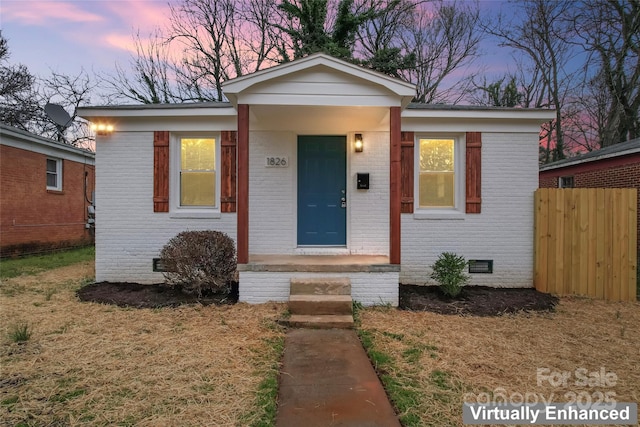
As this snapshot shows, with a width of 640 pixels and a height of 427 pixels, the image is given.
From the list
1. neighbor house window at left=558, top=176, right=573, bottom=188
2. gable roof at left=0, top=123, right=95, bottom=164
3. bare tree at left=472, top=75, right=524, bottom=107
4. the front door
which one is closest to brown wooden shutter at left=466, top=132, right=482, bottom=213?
the front door

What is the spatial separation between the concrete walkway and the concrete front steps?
367 millimetres

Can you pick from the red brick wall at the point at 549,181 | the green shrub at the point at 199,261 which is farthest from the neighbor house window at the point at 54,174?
the red brick wall at the point at 549,181

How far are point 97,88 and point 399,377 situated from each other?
19.7 metres

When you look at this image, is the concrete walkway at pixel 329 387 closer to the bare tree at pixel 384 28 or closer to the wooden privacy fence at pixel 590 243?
the wooden privacy fence at pixel 590 243

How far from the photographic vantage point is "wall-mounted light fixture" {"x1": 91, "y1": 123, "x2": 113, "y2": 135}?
19.8ft

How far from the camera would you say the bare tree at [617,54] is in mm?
13242

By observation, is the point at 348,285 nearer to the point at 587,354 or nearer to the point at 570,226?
the point at 587,354

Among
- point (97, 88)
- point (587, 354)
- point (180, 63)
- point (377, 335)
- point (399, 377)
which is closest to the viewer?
point (399, 377)

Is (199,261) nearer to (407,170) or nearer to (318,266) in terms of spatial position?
(318,266)

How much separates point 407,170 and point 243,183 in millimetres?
3093

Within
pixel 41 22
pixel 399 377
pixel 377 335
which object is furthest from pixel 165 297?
pixel 41 22

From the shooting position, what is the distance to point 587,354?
342cm

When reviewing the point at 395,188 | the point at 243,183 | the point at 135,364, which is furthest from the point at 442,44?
the point at 135,364

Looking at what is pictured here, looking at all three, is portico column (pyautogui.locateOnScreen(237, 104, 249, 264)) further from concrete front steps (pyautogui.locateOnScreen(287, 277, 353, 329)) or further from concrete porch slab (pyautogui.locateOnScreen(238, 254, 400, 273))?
concrete front steps (pyautogui.locateOnScreen(287, 277, 353, 329))
